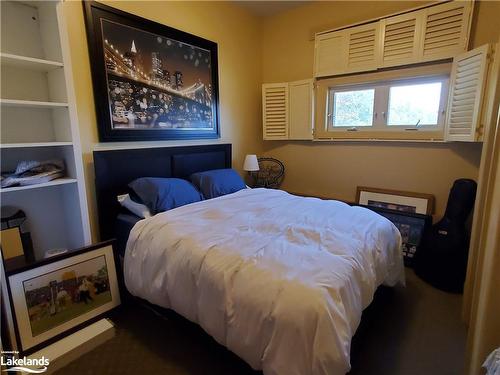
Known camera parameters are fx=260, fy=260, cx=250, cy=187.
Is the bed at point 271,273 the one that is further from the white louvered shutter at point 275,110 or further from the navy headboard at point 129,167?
the white louvered shutter at point 275,110

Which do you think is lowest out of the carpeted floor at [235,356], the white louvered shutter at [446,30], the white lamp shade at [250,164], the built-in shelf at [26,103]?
the carpeted floor at [235,356]

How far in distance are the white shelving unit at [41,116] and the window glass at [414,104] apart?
9.82 feet

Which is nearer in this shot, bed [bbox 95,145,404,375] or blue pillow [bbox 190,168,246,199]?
bed [bbox 95,145,404,375]

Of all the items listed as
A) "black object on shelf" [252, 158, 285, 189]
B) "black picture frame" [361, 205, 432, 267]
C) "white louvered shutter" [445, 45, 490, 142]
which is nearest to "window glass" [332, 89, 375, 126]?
"white louvered shutter" [445, 45, 490, 142]

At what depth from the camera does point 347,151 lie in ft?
10.4

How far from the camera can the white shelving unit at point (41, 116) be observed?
64.2 inches

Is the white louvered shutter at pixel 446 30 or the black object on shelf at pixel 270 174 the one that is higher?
the white louvered shutter at pixel 446 30

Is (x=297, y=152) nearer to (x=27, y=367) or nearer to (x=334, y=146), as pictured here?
(x=334, y=146)

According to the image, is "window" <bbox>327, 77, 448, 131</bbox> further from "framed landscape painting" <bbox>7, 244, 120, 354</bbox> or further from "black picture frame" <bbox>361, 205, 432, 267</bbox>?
"framed landscape painting" <bbox>7, 244, 120, 354</bbox>

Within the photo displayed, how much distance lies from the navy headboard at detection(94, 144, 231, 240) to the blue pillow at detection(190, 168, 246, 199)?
0.71 feet

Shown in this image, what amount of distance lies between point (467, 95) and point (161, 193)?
8.91 ft

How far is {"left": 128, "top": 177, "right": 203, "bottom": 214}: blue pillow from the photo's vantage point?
2.10m

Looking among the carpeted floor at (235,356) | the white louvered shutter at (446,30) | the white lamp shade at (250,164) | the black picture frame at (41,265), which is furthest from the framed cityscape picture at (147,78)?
the white louvered shutter at (446,30)

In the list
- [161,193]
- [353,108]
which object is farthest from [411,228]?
[161,193]
